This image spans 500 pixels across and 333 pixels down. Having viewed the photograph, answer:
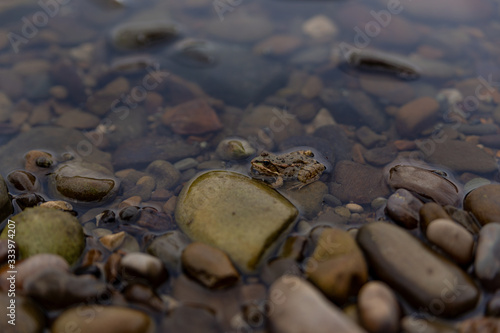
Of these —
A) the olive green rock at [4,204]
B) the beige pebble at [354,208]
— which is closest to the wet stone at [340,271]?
the beige pebble at [354,208]

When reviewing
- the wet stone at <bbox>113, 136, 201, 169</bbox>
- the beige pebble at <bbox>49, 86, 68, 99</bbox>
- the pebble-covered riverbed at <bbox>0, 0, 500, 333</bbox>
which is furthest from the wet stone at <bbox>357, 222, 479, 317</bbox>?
the beige pebble at <bbox>49, 86, 68, 99</bbox>

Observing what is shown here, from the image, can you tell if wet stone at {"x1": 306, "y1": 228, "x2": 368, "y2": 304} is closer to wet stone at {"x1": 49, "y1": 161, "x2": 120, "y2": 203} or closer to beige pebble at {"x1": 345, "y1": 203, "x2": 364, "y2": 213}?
beige pebble at {"x1": 345, "y1": 203, "x2": 364, "y2": 213}

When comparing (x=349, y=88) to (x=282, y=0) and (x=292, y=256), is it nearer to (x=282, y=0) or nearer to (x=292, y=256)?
(x=282, y=0)

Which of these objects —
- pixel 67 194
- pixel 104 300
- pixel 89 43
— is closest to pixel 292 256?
pixel 104 300

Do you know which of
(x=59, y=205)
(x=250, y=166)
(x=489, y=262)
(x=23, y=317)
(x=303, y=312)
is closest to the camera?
(x=303, y=312)

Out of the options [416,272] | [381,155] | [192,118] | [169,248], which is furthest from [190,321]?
[381,155]

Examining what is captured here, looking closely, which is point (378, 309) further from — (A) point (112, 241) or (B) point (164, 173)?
(B) point (164, 173)
